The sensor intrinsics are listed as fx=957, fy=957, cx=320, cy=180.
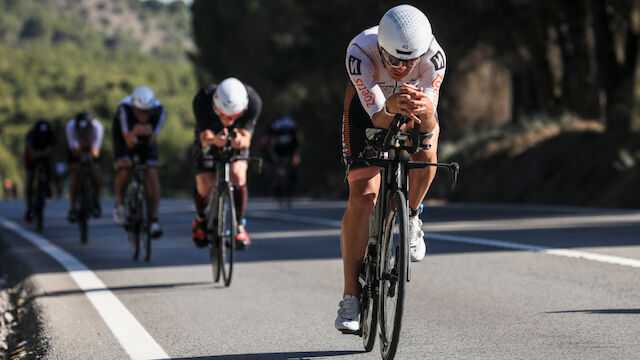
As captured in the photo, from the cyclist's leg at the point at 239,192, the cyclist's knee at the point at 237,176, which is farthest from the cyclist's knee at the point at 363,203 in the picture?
the cyclist's knee at the point at 237,176

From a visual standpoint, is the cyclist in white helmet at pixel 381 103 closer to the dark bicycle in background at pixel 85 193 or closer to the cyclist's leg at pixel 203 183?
the cyclist's leg at pixel 203 183

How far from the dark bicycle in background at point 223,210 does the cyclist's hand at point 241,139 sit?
48mm

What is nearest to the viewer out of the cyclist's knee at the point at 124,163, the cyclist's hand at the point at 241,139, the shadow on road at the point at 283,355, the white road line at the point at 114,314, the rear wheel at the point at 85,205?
the shadow on road at the point at 283,355

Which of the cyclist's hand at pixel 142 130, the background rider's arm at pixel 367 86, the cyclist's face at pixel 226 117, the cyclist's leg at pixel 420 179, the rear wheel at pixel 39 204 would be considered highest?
the background rider's arm at pixel 367 86

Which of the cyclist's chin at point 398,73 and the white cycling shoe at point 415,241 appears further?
the white cycling shoe at point 415,241

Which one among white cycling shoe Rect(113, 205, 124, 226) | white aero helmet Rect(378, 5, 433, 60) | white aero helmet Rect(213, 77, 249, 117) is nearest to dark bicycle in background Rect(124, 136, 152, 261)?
white cycling shoe Rect(113, 205, 124, 226)

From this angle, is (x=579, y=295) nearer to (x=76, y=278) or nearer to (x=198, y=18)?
(x=76, y=278)

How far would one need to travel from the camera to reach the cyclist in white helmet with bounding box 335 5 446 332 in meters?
4.69

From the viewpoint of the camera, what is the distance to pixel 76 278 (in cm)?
893

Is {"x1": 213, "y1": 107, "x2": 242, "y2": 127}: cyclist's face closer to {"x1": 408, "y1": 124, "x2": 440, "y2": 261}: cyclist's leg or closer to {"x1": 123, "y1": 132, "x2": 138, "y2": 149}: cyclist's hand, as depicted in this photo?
{"x1": 123, "y1": 132, "x2": 138, "y2": 149}: cyclist's hand

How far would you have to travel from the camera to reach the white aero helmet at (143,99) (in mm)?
10125

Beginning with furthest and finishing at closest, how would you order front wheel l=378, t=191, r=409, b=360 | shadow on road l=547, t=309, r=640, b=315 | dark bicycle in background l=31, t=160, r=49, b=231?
dark bicycle in background l=31, t=160, r=49, b=231, shadow on road l=547, t=309, r=640, b=315, front wheel l=378, t=191, r=409, b=360

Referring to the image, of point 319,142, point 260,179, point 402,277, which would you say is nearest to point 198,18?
point 260,179

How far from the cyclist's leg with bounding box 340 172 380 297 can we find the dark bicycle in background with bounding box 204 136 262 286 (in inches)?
130
